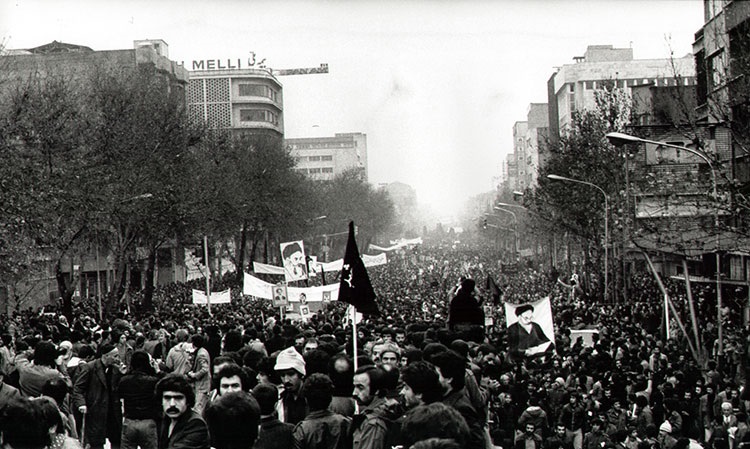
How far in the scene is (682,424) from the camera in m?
13.2

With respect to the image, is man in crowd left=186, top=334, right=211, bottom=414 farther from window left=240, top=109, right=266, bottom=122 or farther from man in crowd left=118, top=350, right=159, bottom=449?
window left=240, top=109, right=266, bottom=122

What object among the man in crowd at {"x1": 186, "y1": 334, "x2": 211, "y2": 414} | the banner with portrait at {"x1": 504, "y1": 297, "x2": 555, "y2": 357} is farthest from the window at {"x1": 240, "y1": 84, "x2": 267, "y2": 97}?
the man in crowd at {"x1": 186, "y1": 334, "x2": 211, "y2": 414}

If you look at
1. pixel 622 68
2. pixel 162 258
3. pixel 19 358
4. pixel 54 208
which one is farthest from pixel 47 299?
pixel 622 68

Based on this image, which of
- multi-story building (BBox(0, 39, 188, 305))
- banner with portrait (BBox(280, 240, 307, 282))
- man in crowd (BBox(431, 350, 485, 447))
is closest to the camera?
man in crowd (BBox(431, 350, 485, 447))

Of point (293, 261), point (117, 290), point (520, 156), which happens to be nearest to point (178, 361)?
point (293, 261)

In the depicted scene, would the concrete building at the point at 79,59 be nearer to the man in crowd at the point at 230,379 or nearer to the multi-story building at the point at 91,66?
the multi-story building at the point at 91,66

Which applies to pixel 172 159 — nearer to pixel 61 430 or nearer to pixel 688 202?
pixel 688 202

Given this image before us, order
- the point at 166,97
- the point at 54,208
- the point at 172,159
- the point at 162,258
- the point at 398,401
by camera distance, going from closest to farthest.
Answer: the point at 398,401 → the point at 54,208 → the point at 172,159 → the point at 166,97 → the point at 162,258

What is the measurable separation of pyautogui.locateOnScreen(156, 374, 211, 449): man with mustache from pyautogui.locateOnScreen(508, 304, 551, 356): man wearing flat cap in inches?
371

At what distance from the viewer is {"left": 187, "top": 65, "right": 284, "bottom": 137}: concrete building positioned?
12138 centimetres

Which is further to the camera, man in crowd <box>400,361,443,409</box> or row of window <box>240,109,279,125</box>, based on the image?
row of window <box>240,109,279,125</box>

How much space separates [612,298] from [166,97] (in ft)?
61.9

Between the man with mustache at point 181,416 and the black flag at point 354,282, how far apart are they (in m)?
3.39

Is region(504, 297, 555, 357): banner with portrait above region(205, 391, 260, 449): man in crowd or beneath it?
beneath
